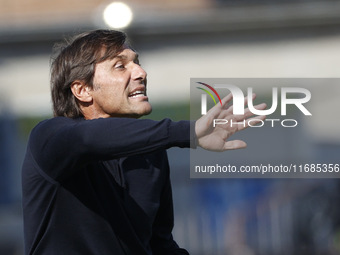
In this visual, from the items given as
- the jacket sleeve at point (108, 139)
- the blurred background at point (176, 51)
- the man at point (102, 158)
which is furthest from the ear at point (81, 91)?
the blurred background at point (176, 51)

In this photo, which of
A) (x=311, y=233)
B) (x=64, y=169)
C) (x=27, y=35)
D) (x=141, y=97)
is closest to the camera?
(x=64, y=169)

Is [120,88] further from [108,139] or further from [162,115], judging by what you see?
[162,115]

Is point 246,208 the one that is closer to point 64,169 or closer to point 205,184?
point 205,184

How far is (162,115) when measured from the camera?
31.8 ft

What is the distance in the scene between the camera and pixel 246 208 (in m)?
8.83

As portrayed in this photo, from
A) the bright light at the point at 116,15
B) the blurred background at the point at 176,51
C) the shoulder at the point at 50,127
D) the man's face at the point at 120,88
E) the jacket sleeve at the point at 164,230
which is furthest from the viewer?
the blurred background at the point at 176,51

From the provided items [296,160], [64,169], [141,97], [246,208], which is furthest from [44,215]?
[296,160]

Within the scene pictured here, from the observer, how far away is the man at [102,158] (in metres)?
2.61

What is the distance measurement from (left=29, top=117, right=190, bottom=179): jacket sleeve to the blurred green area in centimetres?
676

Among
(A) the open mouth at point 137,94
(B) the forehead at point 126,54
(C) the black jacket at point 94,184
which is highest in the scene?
(B) the forehead at point 126,54

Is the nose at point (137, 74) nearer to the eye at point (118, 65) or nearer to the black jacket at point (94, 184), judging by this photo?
the eye at point (118, 65)

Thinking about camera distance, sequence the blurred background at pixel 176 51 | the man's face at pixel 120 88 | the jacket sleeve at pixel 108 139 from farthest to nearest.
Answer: the blurred background at pixel 176 51 < the man's face at pixel 120 88 < the jacket sleeve at pixel 108 139

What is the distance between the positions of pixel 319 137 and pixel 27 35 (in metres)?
Result: 4.25

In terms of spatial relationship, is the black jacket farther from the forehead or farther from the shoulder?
the forehead
